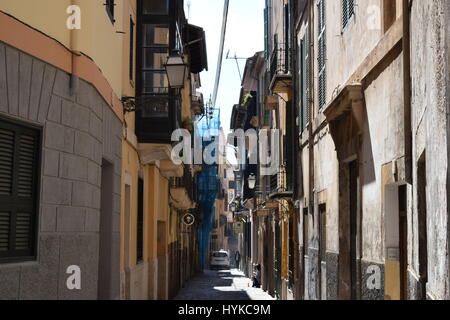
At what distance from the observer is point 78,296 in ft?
28.6

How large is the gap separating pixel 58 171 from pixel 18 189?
81cm

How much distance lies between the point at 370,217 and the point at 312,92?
6.07 m

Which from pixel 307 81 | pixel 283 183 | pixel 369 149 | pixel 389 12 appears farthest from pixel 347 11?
pixel 283 183

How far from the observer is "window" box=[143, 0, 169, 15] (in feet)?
53.1

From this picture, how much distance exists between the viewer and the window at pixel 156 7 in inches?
637

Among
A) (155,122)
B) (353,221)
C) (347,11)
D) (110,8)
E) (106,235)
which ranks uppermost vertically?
(347,11)

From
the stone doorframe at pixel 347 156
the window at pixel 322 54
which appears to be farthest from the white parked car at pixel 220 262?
the stone doorframe at pixel 347 156

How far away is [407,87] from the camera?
7816mm

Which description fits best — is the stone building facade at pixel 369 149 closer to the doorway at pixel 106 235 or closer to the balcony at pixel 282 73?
the balcony at pixel 282 73

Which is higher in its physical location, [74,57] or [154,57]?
[154,57]

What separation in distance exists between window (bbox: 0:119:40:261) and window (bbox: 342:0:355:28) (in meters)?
5.65

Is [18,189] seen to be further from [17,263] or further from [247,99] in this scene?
[247,99]
